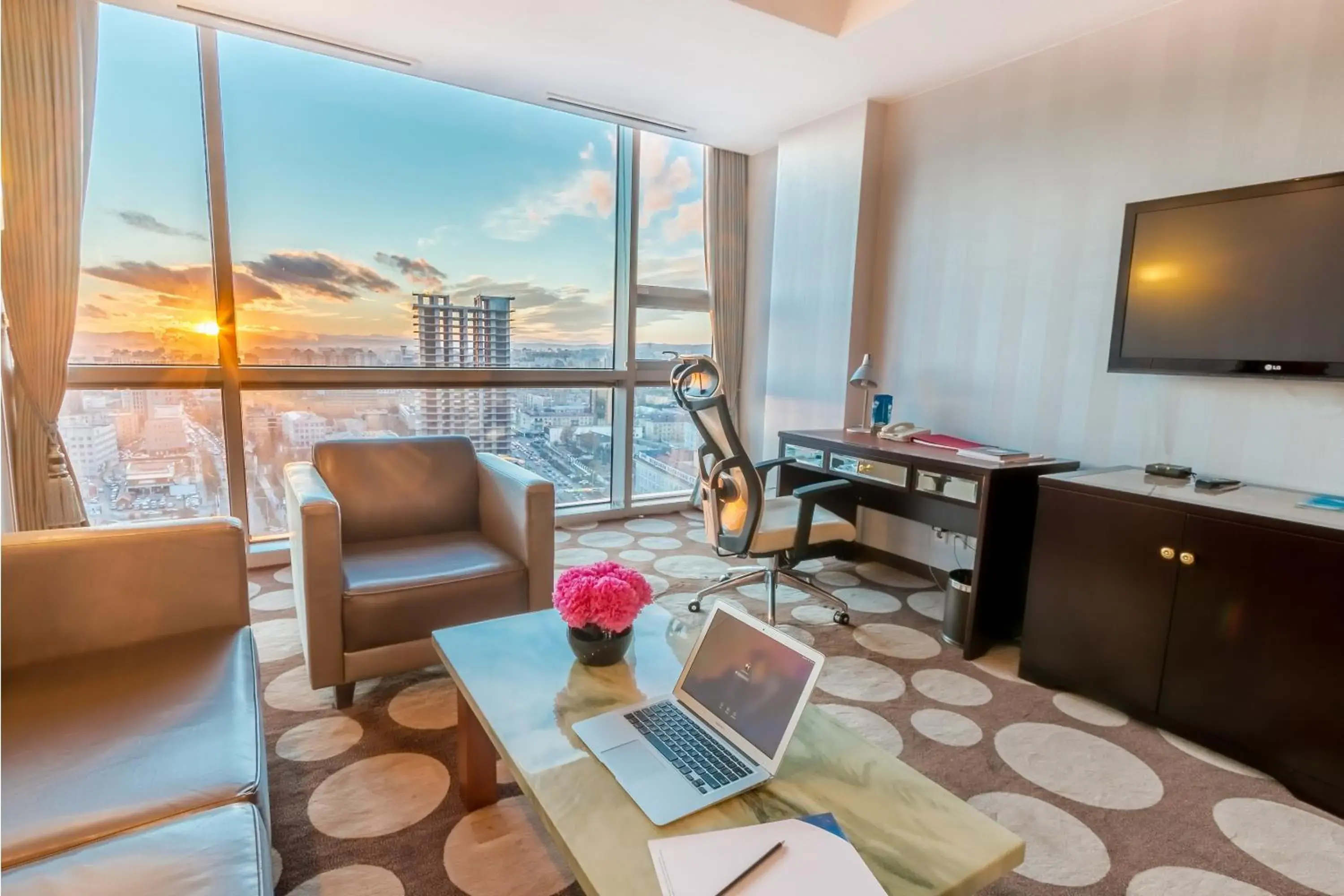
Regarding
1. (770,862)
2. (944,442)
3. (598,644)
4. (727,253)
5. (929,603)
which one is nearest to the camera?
(770,862)

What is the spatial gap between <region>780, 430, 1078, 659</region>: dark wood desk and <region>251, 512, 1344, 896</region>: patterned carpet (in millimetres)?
183

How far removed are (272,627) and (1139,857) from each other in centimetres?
295

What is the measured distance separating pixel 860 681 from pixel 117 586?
2.22 m

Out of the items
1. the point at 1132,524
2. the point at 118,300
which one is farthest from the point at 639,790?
the point at 118,300

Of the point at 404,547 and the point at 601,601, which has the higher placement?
the point at 601,601

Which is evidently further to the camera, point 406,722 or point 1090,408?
point 1090,408

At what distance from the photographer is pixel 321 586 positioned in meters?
1.83

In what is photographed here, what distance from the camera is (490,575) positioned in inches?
82.0

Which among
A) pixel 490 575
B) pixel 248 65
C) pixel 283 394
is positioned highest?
pixel 248 65

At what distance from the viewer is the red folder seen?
2.74m

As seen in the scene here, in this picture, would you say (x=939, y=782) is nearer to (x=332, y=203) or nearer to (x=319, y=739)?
(x=319, y=739)

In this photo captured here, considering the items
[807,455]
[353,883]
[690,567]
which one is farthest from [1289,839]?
[690,567]

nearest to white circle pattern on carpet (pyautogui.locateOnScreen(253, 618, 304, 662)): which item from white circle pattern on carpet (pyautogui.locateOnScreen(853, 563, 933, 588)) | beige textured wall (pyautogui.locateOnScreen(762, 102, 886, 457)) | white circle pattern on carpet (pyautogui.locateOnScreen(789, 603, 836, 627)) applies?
white circle pattern on carpet (pyautogui.locateOnScreen(789, 603, 836, 627))

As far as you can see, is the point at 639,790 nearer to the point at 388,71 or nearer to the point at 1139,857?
the point at 1139,857
